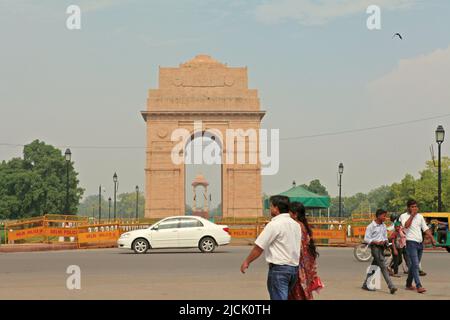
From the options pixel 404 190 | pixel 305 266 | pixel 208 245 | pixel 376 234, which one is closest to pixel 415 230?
pixel 376 234

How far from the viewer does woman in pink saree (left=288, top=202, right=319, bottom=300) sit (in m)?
8.66

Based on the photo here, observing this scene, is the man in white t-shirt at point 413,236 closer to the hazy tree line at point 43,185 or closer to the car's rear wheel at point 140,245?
the car's rear wheel at point 140,245

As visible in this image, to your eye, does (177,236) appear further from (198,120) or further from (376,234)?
(198,120)

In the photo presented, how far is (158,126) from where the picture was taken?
62.2 meters

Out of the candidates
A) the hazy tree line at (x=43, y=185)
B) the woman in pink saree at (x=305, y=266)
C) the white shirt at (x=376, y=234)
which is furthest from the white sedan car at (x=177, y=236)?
the hazy tree line at (x=43, y=185)

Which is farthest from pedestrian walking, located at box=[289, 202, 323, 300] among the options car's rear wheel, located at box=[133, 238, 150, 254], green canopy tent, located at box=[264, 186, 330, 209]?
green canopy tent, located at box=[264, 186, 330, 209]

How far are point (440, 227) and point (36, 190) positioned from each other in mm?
64025

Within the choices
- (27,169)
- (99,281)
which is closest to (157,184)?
Answer: (27,169)

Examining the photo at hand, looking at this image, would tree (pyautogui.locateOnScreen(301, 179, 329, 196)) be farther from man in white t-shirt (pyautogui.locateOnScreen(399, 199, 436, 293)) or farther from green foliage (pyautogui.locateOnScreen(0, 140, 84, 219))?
A: man in white t-shirt (pyautogui.locateOnScreen(399, 199, 436, 293))

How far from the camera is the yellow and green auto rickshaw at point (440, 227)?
28.1 metres

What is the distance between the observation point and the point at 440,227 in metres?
28.6

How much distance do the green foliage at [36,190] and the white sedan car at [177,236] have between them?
190 feet

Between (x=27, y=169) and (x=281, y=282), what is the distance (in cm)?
8724
